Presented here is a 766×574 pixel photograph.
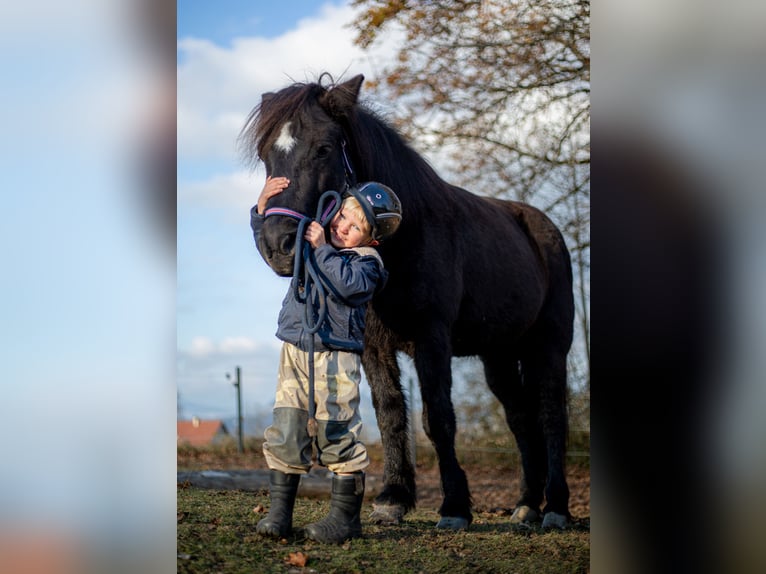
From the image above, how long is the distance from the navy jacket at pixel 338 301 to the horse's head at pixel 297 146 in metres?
0.15

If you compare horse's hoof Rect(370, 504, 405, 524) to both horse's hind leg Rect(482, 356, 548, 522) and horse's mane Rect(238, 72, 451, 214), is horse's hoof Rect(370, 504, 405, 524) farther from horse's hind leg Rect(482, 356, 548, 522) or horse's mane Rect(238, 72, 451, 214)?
horse's mane Rect(238, 72, 451, 214)

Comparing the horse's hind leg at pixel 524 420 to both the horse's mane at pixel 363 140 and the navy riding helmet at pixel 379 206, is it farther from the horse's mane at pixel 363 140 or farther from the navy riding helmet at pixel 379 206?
the navy riding helmet at pixel 379 206

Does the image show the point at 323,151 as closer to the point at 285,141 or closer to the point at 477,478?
the point at 285,141

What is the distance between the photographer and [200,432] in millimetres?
7664

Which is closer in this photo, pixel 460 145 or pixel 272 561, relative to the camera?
pixel 272 561

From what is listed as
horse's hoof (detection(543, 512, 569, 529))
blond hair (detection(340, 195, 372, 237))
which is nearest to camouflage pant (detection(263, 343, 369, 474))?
blond hair (detection(340, 195, 372, 237))

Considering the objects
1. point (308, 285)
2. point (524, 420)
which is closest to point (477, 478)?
point (524, 420)

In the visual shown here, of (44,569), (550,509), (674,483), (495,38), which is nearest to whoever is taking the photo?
(44,569)

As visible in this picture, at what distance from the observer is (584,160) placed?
6688mm

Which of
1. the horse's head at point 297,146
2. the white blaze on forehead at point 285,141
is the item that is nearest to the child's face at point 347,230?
the horse's head at point 297,146

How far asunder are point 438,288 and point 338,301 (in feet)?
3.88

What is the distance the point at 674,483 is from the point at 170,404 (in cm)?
227

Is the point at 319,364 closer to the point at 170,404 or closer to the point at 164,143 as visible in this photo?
the point at 170,404

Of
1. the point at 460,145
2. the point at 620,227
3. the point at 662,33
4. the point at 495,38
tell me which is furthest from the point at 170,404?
the point at 460,145
